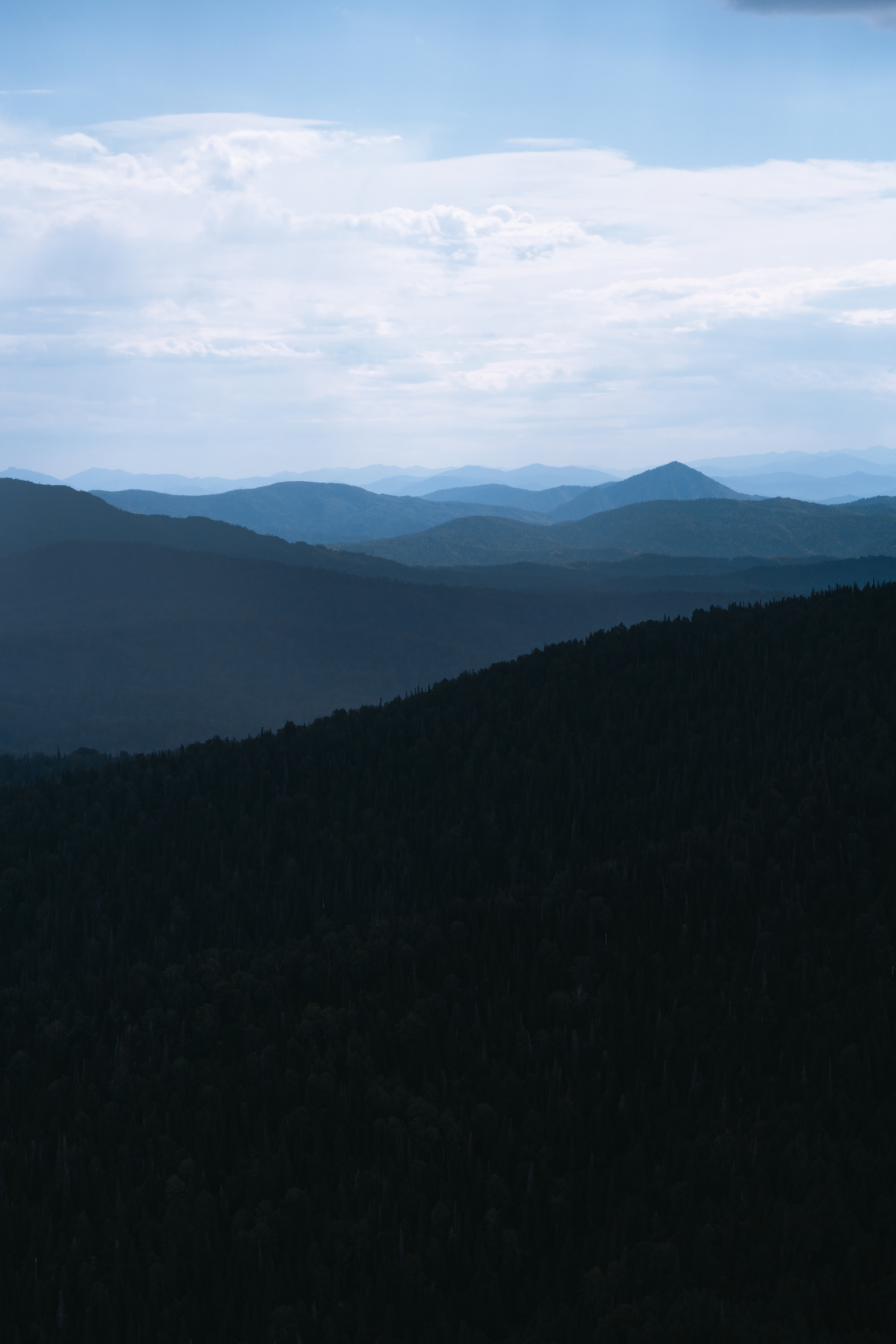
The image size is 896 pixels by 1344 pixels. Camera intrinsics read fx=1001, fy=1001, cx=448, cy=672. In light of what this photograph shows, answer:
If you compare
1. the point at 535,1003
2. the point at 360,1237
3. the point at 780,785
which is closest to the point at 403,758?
the point at 780,785

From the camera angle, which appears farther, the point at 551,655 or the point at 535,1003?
the point at 551,655

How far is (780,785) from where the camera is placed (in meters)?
78.1

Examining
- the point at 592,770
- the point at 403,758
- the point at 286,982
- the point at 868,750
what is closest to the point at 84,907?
the point at 403,758

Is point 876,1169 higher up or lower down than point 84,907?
higher up

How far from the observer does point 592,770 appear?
336 ft

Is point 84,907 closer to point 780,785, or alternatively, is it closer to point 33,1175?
point 33,1175

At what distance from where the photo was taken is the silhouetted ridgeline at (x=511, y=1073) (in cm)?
3142

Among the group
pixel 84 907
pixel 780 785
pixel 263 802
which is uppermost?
pixel 780 785

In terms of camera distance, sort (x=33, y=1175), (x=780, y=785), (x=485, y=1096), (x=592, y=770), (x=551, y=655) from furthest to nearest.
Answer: (x=551, y=655) < (x=592, y=770) < (x=780, y=785) < (x=33, y=1175) < (x=485, y=1096)

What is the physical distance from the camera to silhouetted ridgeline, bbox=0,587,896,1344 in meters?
31.4

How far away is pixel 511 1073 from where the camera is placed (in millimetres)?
43156

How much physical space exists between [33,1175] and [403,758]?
78344mm

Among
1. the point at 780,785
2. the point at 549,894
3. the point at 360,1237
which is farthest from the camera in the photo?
the point at 780,785

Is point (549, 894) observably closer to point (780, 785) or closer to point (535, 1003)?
point (535, 1003)
